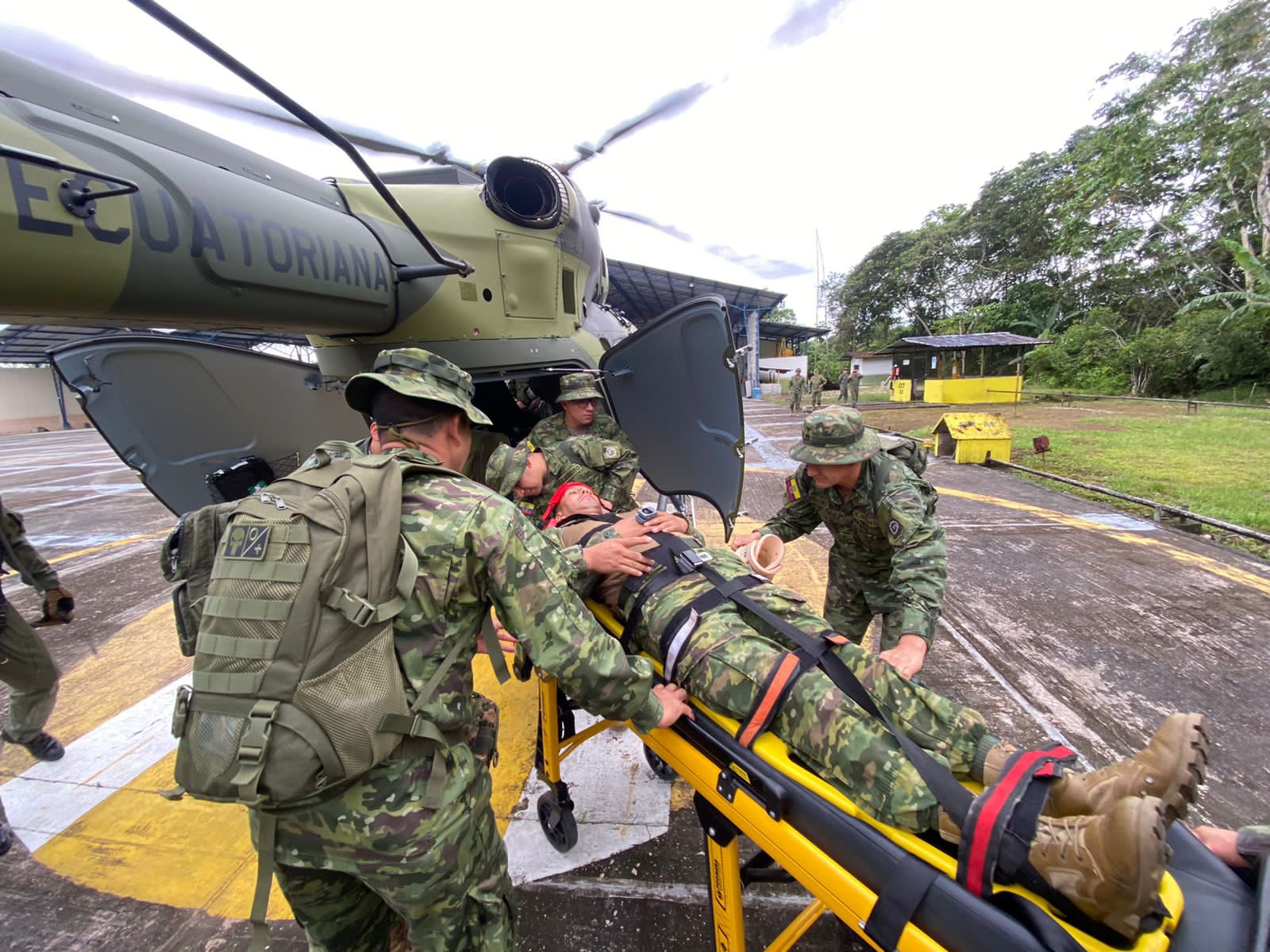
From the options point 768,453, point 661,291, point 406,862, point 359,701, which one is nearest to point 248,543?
point 359,701

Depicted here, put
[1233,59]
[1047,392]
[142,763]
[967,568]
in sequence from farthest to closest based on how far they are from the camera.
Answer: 1. [1047,392]
2. [1233,59]
3. [967,568]
4. [142,763]

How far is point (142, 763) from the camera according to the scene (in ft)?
8.96

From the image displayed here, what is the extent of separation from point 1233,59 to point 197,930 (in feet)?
94.3

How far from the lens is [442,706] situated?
4.35 feet

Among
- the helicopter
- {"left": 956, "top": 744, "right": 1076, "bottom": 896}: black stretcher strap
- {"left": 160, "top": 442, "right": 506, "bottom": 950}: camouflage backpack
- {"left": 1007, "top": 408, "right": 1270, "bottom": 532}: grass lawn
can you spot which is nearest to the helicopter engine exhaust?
the helicopter

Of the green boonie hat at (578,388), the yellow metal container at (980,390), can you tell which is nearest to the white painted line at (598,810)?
the green boonie hat at (578,388)

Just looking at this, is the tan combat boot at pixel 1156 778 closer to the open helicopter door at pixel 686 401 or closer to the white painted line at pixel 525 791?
the white painted line at pixel 525 791

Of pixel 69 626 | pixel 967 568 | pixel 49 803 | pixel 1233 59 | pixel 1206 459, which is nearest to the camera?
pixel 49 803

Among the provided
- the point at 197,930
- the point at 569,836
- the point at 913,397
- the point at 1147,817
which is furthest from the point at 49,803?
the point at 913,397

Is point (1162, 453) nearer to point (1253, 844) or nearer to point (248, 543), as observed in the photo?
point (1253, 844)

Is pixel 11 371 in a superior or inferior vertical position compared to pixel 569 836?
superior

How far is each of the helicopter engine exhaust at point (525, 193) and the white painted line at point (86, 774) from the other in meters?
3.03

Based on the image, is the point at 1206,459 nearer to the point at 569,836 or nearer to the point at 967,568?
the point at 967,568

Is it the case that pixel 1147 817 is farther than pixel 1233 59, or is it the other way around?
pixel 1233 59
